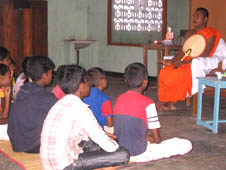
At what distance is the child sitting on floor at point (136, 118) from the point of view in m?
2.65

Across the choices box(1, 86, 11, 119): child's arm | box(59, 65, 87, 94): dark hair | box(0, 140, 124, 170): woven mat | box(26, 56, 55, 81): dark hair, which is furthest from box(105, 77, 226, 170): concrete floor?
box(1, 86, 11, 119): child's arm

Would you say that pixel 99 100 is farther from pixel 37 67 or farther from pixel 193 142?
pixel 193 142

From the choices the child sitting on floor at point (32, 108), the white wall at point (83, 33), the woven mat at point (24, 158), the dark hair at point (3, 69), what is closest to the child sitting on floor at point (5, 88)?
the dark hair at point (3, 69)

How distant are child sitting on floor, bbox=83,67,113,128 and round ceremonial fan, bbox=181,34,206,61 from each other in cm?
198

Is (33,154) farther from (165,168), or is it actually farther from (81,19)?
(81,19)

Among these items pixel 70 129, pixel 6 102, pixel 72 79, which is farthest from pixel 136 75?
pixel 6 102

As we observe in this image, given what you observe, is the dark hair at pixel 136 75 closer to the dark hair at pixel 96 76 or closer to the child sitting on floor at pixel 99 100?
the child sitting on floor at pixel 99 100

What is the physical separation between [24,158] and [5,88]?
1539 millimetres

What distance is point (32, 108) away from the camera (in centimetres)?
276

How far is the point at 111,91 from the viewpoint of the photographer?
6.75 m

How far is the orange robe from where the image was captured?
495 cm

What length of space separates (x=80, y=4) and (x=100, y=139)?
761 cm

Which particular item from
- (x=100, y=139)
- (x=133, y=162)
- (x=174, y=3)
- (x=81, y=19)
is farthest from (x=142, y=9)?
(x=100, y=139)

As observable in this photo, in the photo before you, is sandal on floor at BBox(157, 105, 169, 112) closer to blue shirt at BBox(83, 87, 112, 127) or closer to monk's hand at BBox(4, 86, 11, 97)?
blue shirt at BBox(83, 87, 112, 127)
